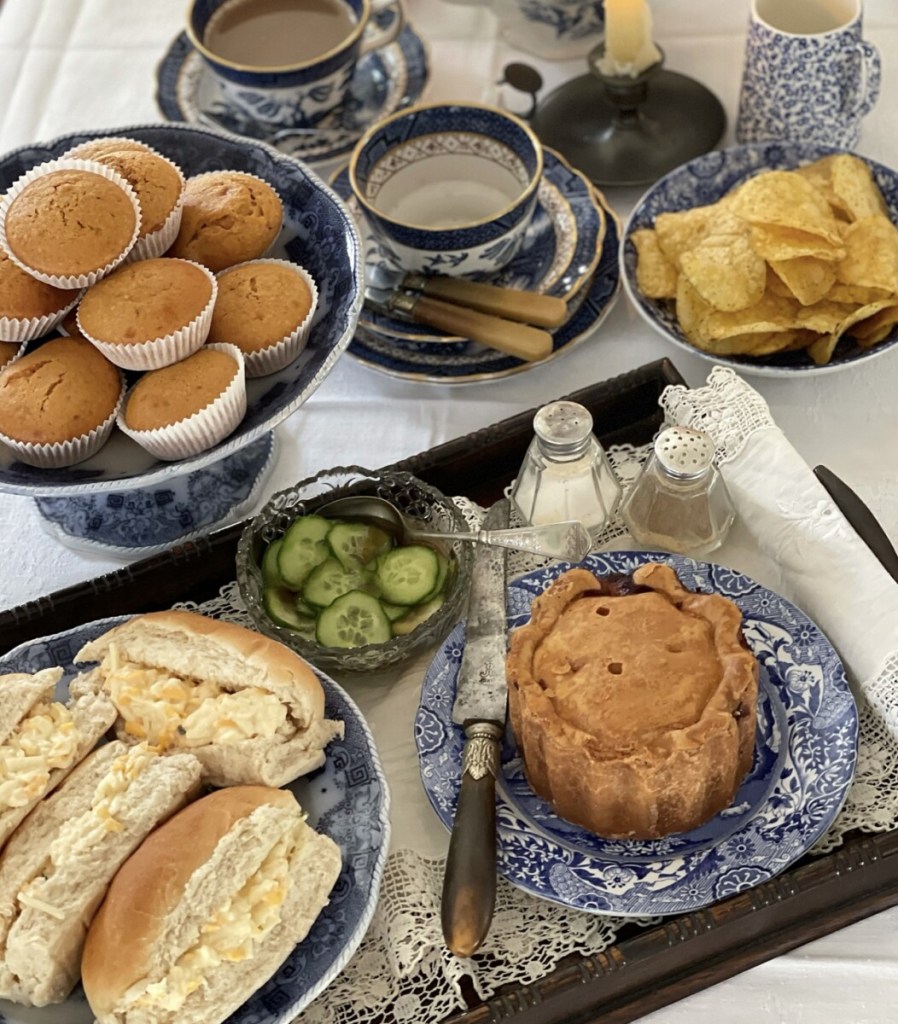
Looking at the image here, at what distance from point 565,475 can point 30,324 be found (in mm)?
587

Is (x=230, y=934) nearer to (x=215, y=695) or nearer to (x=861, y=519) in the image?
(x=215, y=695)

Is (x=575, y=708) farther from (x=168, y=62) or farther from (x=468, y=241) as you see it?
(x=168, y=62)

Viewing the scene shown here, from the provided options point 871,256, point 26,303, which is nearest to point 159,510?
point 26,303

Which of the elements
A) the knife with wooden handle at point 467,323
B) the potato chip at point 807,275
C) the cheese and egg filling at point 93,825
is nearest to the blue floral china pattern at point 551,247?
the knife with wooden handle at point 467,323

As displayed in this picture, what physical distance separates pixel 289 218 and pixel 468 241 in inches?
8.7

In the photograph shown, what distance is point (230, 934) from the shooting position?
0.98 m

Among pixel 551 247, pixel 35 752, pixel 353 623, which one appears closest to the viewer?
pixel 35 752

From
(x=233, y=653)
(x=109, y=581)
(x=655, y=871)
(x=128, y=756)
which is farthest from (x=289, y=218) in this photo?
(x=655, y=871)

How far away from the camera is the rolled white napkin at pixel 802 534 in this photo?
1.17 m

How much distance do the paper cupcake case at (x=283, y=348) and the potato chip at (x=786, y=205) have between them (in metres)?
0.53

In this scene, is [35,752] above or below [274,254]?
below

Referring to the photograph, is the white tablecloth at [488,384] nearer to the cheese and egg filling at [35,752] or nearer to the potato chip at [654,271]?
the potato chip at [654,271]

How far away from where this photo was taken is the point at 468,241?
5.00 ft

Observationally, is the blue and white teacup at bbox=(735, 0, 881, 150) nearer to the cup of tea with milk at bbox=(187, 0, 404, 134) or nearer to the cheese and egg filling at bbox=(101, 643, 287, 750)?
the cup of tea with milk at bbox=(187, 0, 404, 134)
